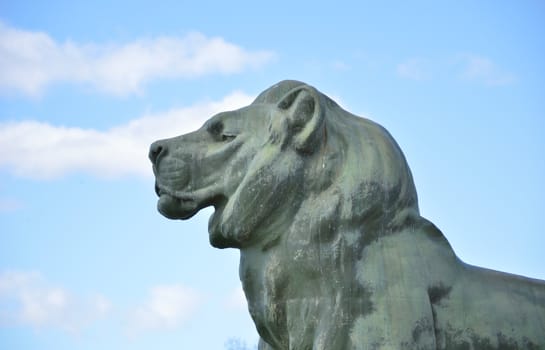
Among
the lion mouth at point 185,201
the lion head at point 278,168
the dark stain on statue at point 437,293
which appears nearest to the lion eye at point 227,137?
the lion head at point 278,168

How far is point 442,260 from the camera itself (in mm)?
8242

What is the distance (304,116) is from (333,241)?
90 centimetres

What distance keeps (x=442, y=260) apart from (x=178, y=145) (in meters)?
1.98

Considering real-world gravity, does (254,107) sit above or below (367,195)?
above

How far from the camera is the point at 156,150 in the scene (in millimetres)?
8586

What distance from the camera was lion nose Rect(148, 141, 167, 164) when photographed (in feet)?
28.1

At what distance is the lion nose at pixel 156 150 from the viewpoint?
8570 mm

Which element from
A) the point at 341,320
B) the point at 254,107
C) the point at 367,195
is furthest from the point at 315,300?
the point at 254,107

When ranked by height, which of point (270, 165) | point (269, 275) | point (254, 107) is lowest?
point (269, 275)

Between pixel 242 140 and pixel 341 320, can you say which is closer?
pixel 341 320

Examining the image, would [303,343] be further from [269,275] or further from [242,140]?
[242,140]

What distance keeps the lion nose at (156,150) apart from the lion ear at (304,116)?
0.88 metres

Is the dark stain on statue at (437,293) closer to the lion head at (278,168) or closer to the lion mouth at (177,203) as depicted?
the lion head at (278,168)

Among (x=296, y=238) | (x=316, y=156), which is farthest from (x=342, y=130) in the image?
(x=296, y=238)
